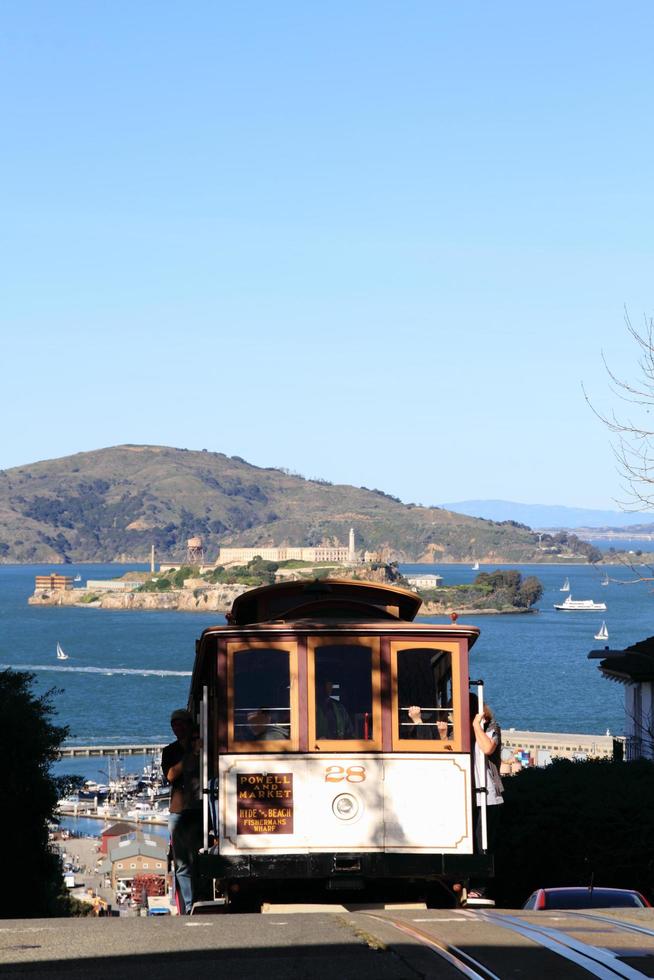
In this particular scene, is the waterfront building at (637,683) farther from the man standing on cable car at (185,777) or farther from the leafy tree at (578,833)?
the man standing on cable car at (185,777)

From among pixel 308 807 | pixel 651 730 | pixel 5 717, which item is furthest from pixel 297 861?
pixel 651 730

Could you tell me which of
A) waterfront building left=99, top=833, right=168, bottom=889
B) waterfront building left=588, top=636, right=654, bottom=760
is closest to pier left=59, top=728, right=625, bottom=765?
waterfront building left=99, top=833, right=168, bottom=889

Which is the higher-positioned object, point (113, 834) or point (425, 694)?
point (425, 694)

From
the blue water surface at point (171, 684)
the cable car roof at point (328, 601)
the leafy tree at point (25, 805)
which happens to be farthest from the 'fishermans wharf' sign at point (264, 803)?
the blue water surface at point (171, 684)

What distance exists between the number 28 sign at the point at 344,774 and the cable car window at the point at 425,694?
0.53 metres

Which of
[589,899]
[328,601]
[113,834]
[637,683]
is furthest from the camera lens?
[113,834]

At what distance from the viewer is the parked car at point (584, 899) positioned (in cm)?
1641

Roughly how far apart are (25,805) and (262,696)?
11.0 m

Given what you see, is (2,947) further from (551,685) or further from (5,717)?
(551,685)

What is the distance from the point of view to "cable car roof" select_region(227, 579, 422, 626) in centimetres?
1490

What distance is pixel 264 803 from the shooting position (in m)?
14.0

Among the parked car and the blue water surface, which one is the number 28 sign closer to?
the parked car

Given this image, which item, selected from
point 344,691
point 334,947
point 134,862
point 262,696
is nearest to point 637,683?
point 344,691

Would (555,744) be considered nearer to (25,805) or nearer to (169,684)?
(25,805)
